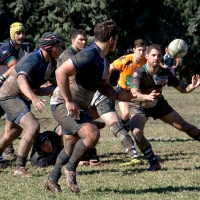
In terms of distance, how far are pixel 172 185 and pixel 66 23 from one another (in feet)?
100

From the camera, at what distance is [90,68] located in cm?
665

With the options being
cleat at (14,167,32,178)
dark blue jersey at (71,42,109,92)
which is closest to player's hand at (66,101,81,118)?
dark blue jersey at (71,42,109,92)

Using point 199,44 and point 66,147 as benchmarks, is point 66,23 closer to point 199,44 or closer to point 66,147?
A: point 199,44

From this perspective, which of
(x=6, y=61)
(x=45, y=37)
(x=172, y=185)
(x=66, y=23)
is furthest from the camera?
(x=66, y=23)

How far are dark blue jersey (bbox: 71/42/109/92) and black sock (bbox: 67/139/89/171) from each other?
629mm

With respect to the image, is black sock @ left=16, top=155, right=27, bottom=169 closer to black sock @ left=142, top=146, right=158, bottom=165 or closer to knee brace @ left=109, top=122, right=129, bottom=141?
knee brace @ left=109, top=122, right=129, bottom=141

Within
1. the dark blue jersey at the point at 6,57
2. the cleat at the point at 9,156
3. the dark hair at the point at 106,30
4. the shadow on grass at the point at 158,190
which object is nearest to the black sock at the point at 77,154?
the shadow on grass at the point at 158,190

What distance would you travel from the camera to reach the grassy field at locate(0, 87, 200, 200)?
689cm

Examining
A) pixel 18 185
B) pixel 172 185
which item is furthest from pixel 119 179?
pixel 18 185

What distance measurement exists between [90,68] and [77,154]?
0.93 metres

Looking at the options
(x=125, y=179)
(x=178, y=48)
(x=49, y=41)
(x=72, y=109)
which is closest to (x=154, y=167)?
(x=125, y=179)

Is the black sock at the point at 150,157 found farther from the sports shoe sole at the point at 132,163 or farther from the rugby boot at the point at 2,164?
the rugby boot at the point at 2,164

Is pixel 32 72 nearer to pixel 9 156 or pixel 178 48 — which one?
pixel 9 156

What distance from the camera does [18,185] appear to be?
24.9 ft
